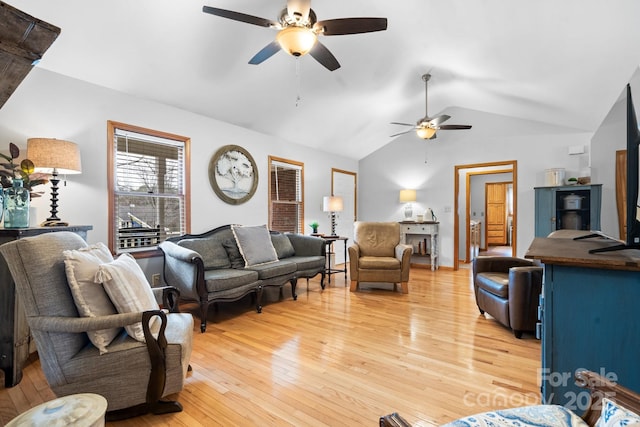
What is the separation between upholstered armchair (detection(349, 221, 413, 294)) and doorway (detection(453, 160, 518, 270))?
2016mm

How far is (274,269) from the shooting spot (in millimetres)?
3465

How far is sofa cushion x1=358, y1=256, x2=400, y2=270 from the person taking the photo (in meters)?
4.00

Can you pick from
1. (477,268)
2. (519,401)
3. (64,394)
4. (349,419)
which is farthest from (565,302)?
(64,394)

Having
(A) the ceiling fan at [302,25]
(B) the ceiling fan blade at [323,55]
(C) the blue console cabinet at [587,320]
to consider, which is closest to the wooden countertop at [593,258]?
(C) the blue console cabinet at [587,320]

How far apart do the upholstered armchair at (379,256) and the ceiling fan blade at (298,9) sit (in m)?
2.84

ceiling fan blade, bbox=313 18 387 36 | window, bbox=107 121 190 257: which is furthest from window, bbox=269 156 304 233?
ceiling fan blade, bbox=313 18 387 36

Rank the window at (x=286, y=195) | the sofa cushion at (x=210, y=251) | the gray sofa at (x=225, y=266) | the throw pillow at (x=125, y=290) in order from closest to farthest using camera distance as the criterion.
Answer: the throw pillow at (x=125, y=290) < the gray sofa at (x=225, y=266) < the sofa cushion at (x=210, y=251) < the window at (x=286, y=195)

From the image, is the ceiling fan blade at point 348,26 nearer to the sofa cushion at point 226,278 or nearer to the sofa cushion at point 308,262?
the sofa cushion at point 226,278

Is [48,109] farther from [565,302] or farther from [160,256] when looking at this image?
[565,302]

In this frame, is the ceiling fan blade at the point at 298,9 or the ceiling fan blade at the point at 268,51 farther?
the ceiling fan blade at the point at 268,51

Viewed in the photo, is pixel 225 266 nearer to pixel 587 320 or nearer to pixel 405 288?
pixel 405 288

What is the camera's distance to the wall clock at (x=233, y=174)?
4.00m

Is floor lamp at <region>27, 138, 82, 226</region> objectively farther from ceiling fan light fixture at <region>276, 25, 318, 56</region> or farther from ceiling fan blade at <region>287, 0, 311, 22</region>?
ceiling fan blade at <region>287, 0, 311, 22</region>

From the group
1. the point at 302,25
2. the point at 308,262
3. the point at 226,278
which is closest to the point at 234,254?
the point at 226,278
